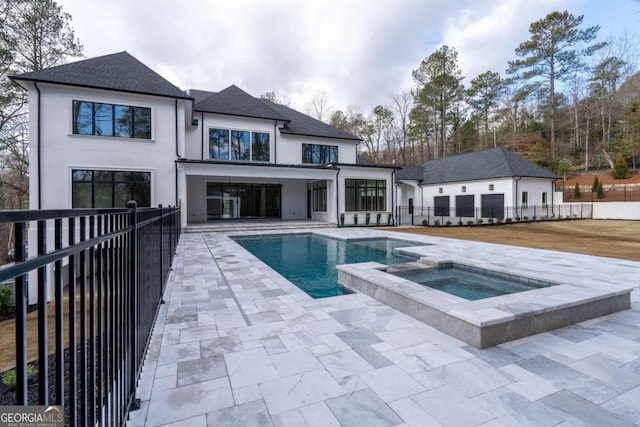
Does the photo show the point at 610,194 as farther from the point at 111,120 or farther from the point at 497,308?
the point at 111,120

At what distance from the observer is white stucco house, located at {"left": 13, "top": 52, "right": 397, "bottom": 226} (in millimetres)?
11828

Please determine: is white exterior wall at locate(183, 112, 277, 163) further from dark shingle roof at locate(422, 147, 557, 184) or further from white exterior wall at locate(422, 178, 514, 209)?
dark shingle roof at locate(422, 147, 557, 184)

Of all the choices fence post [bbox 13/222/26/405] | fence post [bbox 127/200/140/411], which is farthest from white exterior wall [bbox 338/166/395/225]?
fence post [bbox 13/222/26/405]

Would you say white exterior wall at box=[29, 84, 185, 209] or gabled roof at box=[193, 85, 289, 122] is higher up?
gabled roof at box=[193, 85, 289, 122]

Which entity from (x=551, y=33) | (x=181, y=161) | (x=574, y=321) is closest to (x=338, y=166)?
(x=181, y=161)

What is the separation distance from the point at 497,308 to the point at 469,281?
275 cm

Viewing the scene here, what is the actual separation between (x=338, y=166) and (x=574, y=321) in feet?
45.8

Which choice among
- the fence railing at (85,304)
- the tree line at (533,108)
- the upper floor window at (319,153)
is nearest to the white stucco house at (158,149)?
the upper floor window at (319,153)

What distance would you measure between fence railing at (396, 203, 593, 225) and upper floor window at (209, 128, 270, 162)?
959 centimetres

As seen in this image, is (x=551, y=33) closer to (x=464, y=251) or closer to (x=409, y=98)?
(x=409, y=98)

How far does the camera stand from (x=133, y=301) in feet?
7.59

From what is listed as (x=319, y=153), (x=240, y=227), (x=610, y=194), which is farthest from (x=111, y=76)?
(x=610, y=194)

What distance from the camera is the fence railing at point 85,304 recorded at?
86cm

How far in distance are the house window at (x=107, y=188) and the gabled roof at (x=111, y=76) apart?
3428mm
